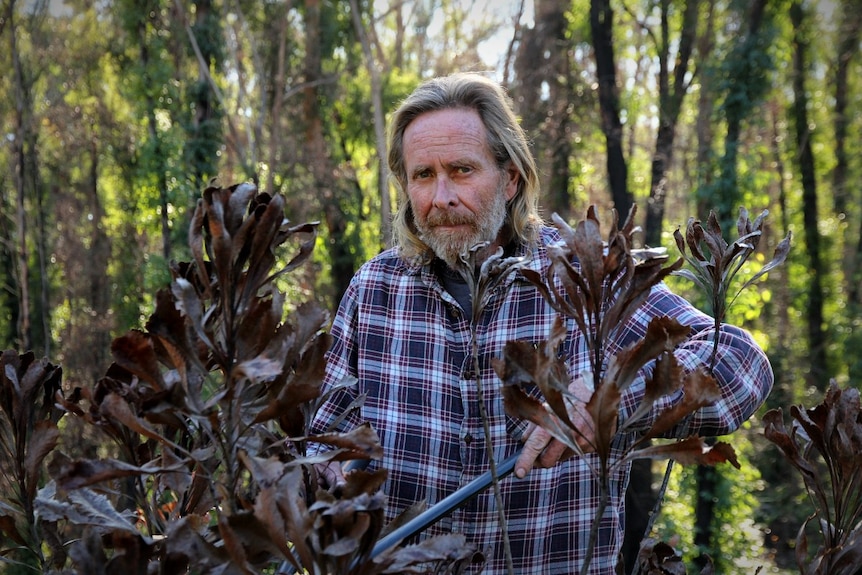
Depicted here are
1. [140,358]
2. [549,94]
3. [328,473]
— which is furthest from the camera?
[549,94]

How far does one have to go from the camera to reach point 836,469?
1010 mm

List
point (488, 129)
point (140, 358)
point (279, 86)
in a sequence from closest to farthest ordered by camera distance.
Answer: point (140, 358) < point (488, 129) < point (279, 86)

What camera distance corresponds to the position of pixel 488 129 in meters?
2.11

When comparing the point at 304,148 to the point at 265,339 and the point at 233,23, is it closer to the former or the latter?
the point at 233,23

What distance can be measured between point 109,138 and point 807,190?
11.9m

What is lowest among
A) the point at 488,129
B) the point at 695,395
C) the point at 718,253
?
the point at 695,395

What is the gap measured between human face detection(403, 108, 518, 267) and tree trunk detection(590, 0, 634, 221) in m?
8.99

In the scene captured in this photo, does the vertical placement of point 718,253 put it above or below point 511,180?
below

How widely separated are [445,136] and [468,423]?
0.73m

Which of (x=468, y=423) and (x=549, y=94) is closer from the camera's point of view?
(x=468, y=423)

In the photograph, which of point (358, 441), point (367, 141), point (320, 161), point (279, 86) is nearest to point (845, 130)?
point (367, 141)

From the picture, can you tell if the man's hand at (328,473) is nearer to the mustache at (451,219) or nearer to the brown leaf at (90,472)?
the brown leaf at (90,472)

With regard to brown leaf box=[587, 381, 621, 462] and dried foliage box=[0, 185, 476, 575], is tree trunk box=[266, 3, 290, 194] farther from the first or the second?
Result: brown leaf box=[587, 381, 621, 462]

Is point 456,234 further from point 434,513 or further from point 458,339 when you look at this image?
point 434,513
